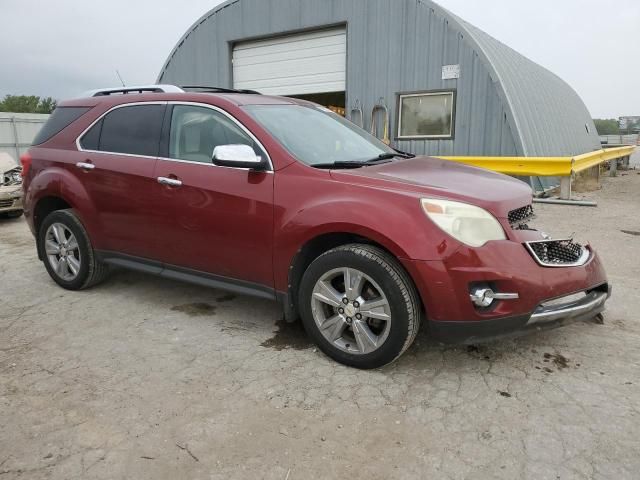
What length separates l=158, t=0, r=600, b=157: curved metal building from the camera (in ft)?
34.3

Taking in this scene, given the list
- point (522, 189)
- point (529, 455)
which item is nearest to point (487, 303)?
point (529, 455)

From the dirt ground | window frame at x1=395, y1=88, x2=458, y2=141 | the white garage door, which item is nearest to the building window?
window frame at x1=395, y1=88, x2=458, y2=141

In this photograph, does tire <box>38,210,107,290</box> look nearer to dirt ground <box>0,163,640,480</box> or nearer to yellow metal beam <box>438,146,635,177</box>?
dirt ground <box>0,163,640,480</box>

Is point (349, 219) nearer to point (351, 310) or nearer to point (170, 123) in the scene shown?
point (351, 310)

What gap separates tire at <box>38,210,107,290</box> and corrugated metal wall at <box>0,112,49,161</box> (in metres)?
14.9

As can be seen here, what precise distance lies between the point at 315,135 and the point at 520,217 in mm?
1589

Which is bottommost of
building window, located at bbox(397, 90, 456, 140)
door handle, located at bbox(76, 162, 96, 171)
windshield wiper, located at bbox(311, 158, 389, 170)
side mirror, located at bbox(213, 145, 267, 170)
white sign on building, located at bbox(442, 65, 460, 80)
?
door handle, located at bbox(76, 162, 96, 171)

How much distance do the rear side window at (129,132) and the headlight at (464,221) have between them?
2.31 m

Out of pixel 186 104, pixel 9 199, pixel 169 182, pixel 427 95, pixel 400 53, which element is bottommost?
pixel 9 199

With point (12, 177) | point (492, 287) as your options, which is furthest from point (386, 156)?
point (12, 177)

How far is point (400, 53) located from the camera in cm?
1127

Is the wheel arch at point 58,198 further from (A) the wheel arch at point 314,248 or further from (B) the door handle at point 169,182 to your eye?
(A) the wheel arch at point 314,248

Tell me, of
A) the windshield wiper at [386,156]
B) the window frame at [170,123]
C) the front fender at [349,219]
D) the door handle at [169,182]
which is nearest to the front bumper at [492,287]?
the front fender at [349,219]

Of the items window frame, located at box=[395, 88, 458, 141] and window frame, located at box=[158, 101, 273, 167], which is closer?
window frame, located at box=[158, 101, 273, 167]
